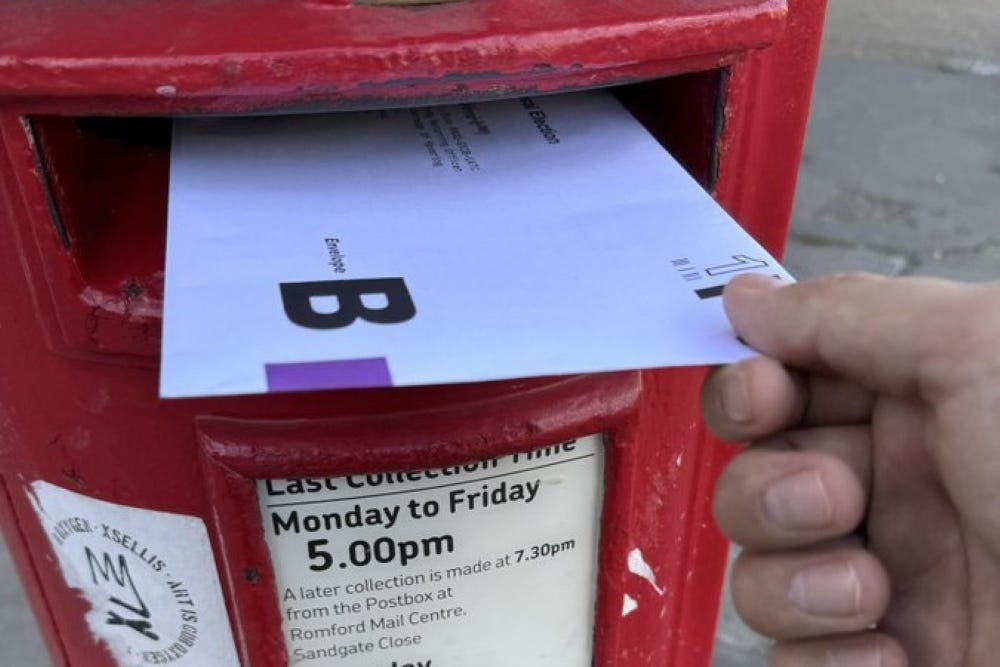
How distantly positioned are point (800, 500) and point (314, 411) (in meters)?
0.40

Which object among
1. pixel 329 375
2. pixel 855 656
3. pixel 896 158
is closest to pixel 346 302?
pixel 329 375

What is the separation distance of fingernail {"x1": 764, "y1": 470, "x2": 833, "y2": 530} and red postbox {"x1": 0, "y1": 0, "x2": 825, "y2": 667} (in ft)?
0.78

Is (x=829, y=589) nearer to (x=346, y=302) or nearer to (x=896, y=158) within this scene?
(x=346, y=302)

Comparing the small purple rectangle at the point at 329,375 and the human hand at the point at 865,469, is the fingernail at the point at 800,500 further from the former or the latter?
the small purple rectangle at the point at 329,375

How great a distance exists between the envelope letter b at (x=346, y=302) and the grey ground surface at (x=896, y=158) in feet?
4.86

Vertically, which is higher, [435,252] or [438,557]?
[435,252]

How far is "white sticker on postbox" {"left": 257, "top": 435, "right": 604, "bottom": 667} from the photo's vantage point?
97 cm

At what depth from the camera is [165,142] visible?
115 cm

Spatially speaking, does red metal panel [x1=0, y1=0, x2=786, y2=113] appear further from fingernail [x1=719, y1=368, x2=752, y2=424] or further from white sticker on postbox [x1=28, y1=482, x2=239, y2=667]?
white sticker on postbox [x1=28, y1=482, x2=239, y2=667]

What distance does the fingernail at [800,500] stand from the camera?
2.49 feet

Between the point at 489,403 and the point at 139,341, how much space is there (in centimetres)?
29

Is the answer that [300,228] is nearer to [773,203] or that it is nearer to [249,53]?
[249,53]

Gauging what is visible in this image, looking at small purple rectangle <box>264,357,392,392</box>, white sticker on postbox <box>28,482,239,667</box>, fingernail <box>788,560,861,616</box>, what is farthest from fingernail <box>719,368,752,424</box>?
white sticker on postbox <box>28,482,239,667</box>

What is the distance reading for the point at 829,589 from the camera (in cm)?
79
